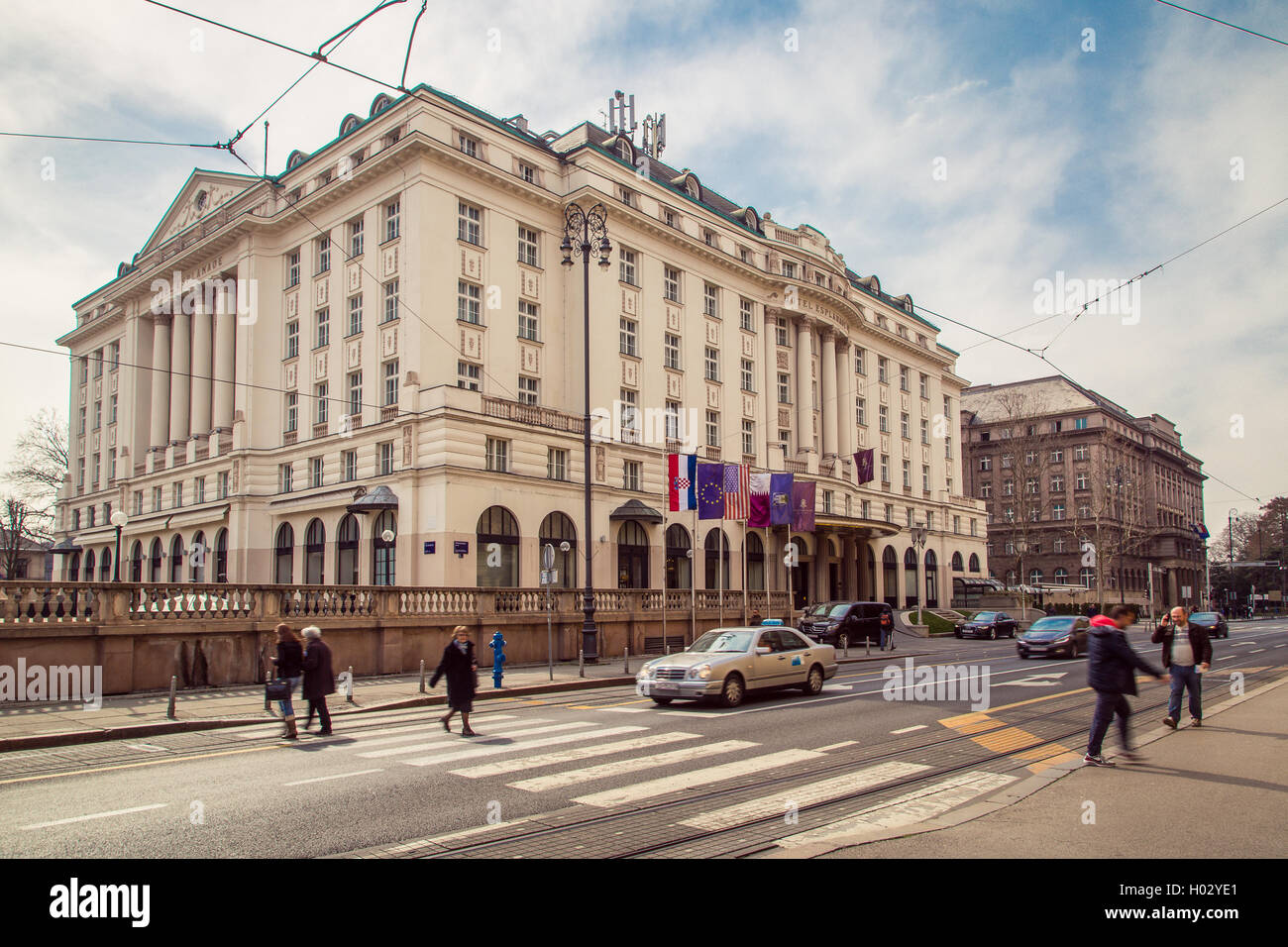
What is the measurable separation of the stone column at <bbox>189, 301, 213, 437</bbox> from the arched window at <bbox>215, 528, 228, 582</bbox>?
298 inches

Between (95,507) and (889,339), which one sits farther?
(889,339)

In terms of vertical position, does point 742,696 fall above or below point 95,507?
below

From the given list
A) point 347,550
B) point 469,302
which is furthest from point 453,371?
point 347,550

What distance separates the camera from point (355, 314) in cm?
4012

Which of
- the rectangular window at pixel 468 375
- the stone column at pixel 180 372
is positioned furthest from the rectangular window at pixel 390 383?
the stone column at pixel 180 372

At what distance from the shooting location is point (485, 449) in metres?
36.2

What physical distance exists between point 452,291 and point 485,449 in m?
6.92

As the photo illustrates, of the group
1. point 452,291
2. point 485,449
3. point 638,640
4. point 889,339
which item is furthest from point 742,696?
point 889,339

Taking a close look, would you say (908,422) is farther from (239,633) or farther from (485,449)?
(239,633)

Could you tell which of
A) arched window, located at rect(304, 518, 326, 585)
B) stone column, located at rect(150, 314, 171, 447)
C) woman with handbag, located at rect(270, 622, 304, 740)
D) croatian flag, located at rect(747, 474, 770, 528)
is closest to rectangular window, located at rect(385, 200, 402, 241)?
arched window, located at rect(304, 518, 326, 585)

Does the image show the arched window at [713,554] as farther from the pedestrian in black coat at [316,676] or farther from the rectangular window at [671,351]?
the pedestrian in black coat at [316,676]

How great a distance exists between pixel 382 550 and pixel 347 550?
2.61m

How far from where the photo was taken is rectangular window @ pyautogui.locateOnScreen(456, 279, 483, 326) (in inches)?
1486

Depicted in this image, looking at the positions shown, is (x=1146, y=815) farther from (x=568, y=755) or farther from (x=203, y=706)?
(x=203, y=706)
